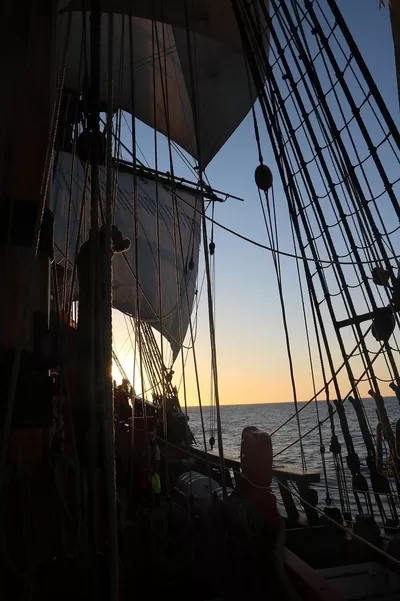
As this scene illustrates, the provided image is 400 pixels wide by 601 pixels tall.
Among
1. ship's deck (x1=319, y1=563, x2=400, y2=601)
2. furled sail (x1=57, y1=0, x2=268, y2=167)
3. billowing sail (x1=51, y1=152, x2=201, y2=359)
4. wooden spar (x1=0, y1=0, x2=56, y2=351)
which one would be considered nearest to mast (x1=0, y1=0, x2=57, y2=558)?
wooden spar (x1=0, y1=0, x2=56, y2=351)

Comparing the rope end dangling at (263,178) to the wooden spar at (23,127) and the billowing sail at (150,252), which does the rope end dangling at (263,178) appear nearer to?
the wooden spar at (23,127)

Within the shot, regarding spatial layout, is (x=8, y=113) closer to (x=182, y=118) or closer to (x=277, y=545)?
(x=277, y=545)

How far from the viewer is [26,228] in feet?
6.49

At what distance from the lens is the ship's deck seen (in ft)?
8.27

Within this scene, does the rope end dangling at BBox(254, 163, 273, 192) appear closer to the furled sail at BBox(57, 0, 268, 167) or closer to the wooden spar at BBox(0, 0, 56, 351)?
the furled sail at BBox(57, 0, 268, 167)

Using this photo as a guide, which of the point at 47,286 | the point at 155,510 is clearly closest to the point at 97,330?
the point at 47,286

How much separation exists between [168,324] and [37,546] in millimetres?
15628

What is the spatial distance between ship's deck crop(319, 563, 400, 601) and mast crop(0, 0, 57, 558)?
1.68 metres

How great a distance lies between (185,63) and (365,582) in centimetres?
765

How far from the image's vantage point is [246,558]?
6.56 ft

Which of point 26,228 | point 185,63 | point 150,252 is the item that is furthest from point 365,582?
point 150,252

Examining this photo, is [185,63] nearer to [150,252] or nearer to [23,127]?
[23,127]

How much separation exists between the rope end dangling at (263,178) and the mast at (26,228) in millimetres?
2782

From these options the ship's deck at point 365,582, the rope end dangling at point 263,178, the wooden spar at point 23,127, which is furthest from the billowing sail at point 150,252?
the wooden spar at point 23,127
